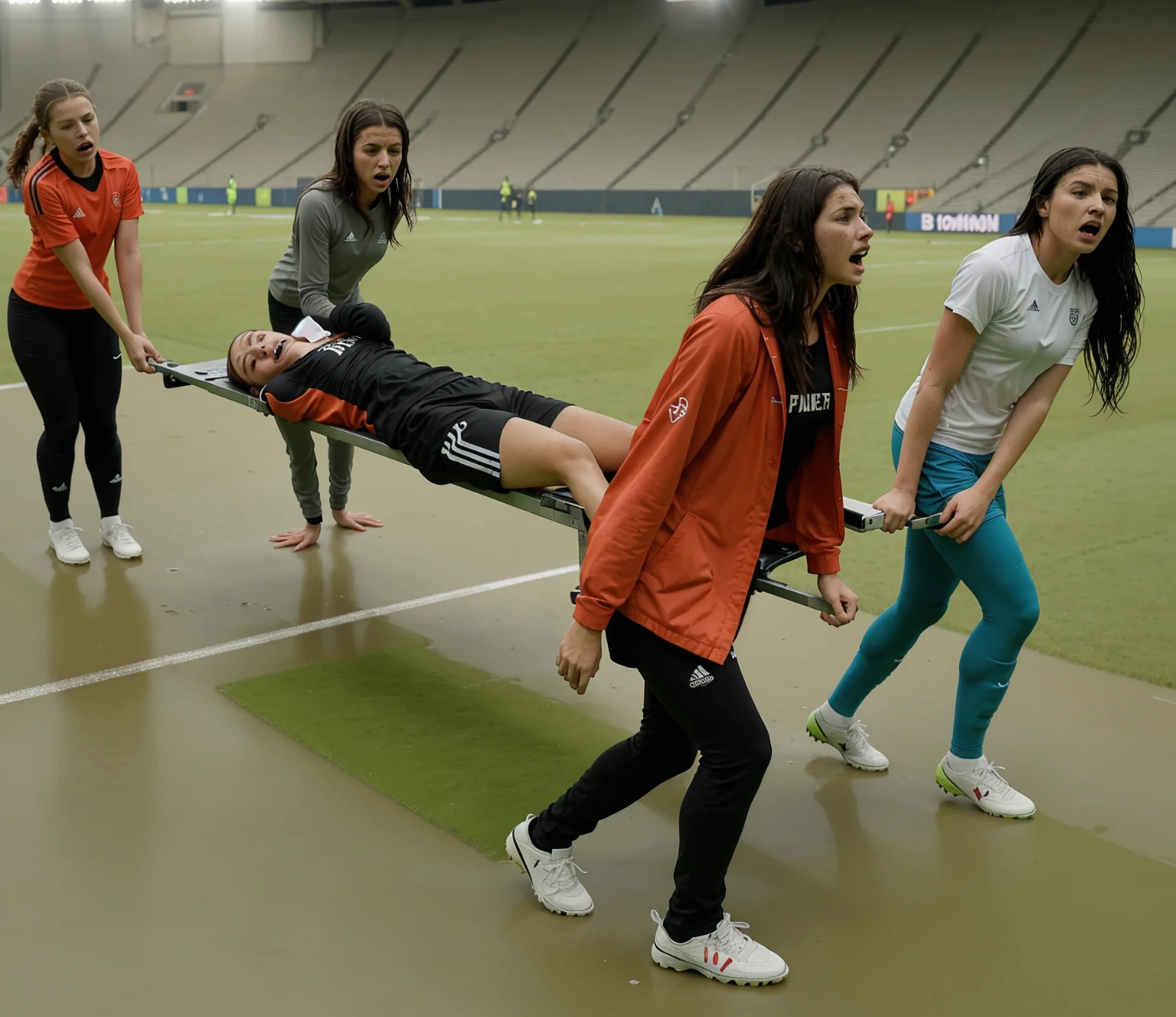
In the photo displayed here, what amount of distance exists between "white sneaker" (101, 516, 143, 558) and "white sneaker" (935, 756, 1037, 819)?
405cm

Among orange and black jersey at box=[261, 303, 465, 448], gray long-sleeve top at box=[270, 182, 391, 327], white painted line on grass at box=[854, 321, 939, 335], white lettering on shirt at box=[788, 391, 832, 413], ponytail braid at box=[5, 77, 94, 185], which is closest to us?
white lettering on shirt at box=[788, 391, 832, 413]

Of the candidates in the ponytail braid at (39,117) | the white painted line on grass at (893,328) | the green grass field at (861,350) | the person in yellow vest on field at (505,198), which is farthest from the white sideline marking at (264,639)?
the person in yellow vest on field at (505,198)

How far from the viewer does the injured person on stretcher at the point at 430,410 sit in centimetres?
427

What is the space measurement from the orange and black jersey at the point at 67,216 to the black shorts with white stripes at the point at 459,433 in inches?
84.0

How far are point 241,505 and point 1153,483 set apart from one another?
5414mm

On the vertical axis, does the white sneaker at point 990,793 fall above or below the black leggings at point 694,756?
below

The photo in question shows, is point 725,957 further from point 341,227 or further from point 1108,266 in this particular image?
point 341,227

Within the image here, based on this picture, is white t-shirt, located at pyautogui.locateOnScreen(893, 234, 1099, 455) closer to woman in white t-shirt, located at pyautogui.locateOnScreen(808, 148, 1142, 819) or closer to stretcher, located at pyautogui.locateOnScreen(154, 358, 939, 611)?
woman in white t-shirt, located at pyautogui.locateOnScreen(808, 148, 1142, 819)

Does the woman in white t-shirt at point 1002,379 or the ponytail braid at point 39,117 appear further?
the ponytail braid at point 39,117

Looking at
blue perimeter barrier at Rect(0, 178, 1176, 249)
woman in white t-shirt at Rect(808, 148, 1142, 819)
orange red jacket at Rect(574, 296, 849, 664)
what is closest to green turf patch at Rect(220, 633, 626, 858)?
orange red jacket at Rect(574, 296, 849, 664)

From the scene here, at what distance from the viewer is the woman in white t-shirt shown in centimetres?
360

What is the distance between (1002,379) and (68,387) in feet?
13.9

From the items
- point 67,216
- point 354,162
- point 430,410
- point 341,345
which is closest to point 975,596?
point 430,410

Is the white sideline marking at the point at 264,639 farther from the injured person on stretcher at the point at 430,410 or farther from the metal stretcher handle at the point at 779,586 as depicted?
the metal stretcher handle at the point at 779,586
